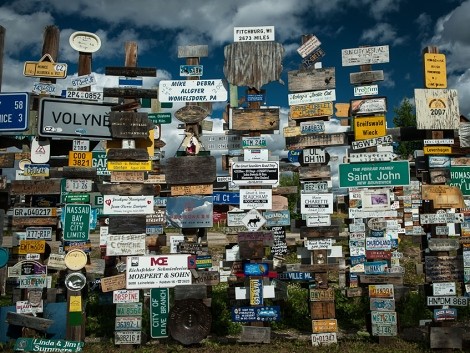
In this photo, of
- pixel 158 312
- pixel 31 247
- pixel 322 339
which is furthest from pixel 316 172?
pixel 31 247

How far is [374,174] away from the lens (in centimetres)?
877

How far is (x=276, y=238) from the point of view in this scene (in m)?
13.0

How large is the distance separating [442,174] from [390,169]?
0.96 metres

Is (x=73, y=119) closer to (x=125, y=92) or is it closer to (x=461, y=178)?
(x=125, y=92)

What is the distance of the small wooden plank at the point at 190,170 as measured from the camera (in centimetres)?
879

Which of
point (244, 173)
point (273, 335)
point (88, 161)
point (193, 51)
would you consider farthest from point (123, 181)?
point (273, 335)

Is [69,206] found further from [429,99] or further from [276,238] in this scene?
[429,99]

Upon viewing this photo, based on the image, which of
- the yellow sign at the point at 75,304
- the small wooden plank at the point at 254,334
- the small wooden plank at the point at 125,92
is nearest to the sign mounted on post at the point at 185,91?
the small wooden plank at the point at 125,92

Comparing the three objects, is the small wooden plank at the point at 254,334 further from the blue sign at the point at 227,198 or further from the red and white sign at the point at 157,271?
the blue sign at the point at 227,198

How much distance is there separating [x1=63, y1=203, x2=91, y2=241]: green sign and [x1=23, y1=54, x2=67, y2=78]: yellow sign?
2.74 meters

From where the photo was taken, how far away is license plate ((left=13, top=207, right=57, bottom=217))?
432 inches

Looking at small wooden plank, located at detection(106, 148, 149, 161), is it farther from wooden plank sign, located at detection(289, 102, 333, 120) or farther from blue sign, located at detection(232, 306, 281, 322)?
blue sign, located at detection(232, 306, 281, 322)

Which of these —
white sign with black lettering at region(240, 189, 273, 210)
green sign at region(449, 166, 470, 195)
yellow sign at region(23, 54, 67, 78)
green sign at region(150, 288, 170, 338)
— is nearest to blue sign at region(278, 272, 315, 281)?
white sign with black lettering at region(240, 189, 273, 210)

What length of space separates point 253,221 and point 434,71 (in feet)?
14.8
